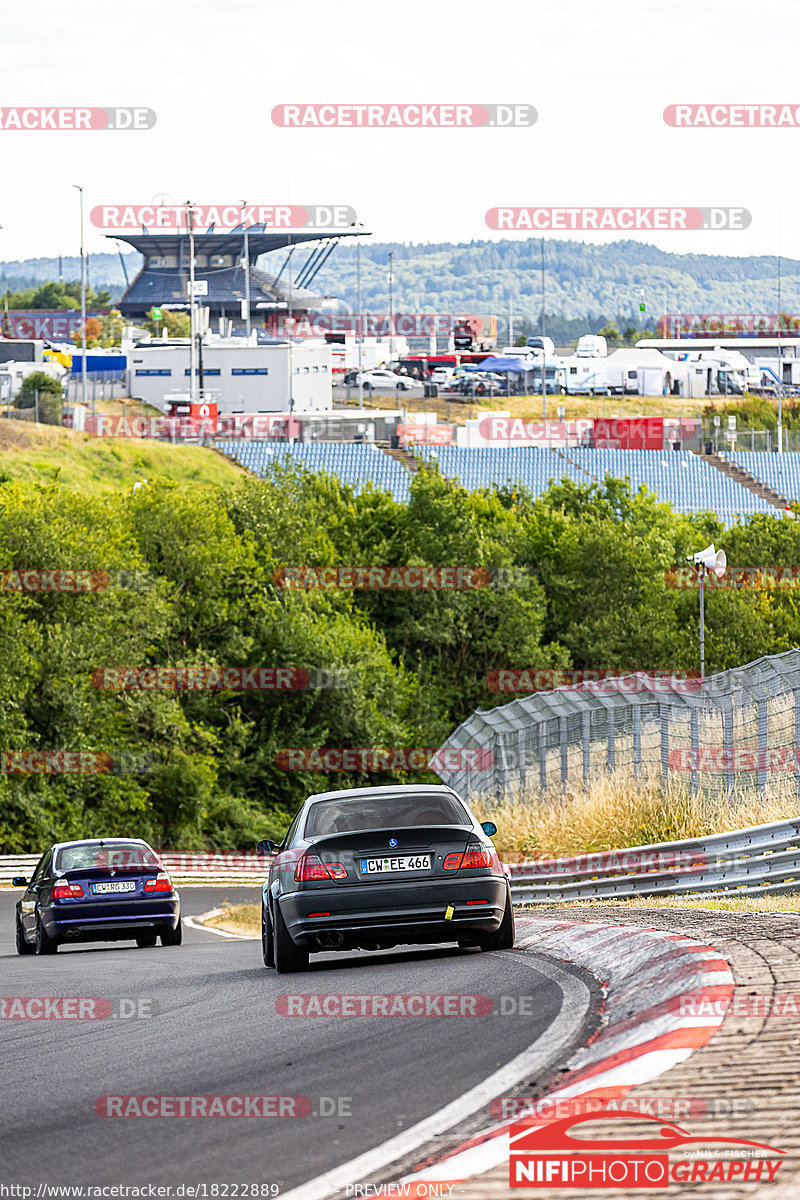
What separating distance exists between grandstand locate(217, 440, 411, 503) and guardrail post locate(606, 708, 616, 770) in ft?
208

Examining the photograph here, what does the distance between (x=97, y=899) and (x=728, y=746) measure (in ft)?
22.8

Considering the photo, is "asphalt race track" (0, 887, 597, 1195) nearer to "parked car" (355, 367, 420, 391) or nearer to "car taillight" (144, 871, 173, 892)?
"car taillight" (144, 871, 173, 892)

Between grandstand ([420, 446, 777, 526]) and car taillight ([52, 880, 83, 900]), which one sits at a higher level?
grandstand ([420, 446, 777, 526])

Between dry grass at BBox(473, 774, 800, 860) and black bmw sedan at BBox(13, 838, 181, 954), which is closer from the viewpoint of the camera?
black bmw sedan at BBox(13, 838, 181, 954)

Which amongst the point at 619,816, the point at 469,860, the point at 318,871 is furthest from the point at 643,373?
the point at 318,871

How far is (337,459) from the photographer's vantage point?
89.6m

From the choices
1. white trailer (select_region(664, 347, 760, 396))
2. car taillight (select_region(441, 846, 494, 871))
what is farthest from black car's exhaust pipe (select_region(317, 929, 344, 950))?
white trailer (select_region(664, 347, 760, 396))

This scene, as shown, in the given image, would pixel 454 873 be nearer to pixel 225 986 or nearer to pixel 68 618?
pixel 225 986

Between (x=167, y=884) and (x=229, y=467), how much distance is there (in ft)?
228

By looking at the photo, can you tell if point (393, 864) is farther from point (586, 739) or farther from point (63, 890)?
point (586, 739)

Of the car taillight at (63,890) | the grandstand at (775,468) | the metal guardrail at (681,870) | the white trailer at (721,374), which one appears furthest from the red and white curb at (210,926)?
the white trailer at (721,374)

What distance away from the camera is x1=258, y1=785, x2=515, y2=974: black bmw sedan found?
38.5 feet

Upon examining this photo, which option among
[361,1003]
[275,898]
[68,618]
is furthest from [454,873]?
[68,618]

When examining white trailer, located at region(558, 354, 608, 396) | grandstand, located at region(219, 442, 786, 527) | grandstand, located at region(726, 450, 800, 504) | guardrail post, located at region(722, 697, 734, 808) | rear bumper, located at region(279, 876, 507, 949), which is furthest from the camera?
white trailer, located at region(558, 354, 608, 396)
